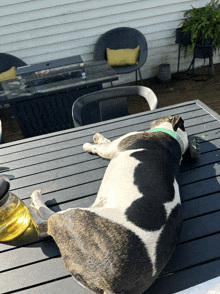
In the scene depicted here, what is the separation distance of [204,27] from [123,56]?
1497 millimetres

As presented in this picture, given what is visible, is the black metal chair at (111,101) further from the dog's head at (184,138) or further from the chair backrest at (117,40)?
the chair backrest at (117,40)

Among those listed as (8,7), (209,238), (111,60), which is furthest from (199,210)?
(8,7)

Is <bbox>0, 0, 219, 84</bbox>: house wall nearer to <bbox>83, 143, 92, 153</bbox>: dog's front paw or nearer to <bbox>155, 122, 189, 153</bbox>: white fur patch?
<bbox>83, 143, 92, 153</bbox>: dog's front paw

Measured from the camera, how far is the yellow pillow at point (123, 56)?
4.13 m

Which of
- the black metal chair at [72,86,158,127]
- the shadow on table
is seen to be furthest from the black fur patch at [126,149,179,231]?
the black metal chair at [72,86,158,127]

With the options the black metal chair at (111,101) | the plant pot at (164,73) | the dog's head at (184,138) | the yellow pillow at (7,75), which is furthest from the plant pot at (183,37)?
the dog's head at (184,138)

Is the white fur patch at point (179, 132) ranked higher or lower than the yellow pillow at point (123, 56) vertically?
higher

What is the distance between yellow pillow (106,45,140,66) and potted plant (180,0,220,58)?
Answer: 1.02 m

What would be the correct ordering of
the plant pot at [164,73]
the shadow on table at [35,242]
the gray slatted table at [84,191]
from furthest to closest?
the plant pot at [164,73], the shadow on table at [35,242], the gray slatted table at [84,191]

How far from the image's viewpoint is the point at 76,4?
401 cm

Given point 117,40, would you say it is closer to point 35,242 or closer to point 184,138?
point 184,138

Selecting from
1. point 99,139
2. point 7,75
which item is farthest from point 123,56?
point 99,139

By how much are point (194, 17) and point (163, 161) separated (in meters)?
4.06

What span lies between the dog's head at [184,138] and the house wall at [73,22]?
137 inches
